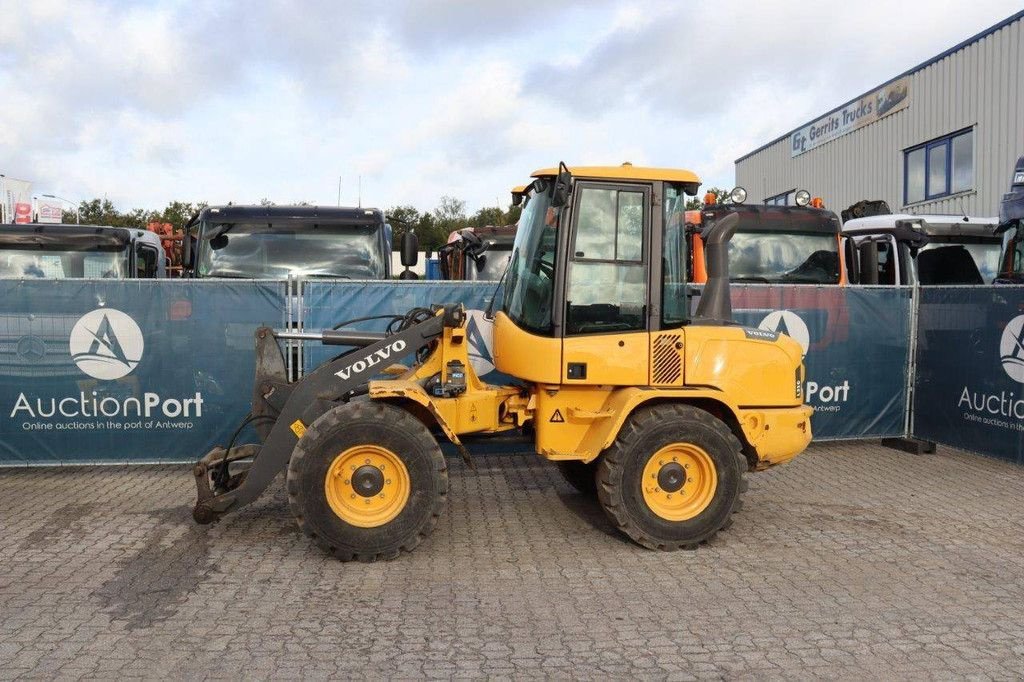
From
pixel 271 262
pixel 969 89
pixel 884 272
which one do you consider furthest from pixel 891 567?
pixel 969 89

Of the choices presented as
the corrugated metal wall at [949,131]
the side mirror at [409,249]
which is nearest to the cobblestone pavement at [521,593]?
the side mirror at [409,249]

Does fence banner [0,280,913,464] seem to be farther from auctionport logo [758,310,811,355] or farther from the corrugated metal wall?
the corrugated metal wall

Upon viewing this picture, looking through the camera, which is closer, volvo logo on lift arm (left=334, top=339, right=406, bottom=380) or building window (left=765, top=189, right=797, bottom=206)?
volvo logo on lift arm (left=334, top=339, right=406, bottom=380)

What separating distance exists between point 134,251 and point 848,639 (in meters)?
9.57

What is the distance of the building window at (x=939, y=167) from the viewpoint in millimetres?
19703

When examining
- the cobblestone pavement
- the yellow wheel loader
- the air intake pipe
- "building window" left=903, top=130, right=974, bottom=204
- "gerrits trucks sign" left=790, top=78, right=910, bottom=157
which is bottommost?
the cobblestone pavement

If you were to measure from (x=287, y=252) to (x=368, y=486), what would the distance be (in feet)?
16.0

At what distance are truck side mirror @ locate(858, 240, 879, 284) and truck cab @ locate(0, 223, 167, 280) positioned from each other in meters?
9.48

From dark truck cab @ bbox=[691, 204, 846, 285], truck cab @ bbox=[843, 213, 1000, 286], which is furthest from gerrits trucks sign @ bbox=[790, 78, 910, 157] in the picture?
dark truck cab @ bbox=[691, 204, 846, 285]

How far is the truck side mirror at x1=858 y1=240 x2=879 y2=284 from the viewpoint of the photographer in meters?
11.7

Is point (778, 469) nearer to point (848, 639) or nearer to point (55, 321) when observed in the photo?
point (848, 639)

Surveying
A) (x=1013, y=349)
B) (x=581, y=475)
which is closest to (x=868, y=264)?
(x=1013, y=349)

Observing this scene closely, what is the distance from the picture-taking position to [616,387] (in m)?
6.21

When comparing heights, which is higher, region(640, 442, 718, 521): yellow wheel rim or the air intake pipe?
the air intake pipe
